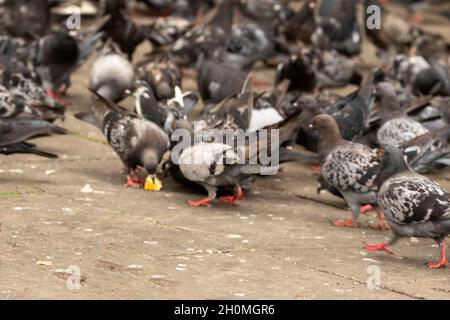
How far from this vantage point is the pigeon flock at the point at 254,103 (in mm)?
9258

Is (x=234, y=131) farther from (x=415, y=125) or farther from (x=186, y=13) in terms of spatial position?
(x=186, y=13)

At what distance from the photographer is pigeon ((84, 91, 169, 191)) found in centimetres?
991

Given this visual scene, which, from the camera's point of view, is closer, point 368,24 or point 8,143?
point 8,143

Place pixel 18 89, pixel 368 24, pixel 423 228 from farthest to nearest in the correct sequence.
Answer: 1. pixel 368 24
2. pixel 18 89
3. pixel 423 228

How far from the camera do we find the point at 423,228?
791 centimetres

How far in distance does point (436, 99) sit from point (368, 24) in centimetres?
557

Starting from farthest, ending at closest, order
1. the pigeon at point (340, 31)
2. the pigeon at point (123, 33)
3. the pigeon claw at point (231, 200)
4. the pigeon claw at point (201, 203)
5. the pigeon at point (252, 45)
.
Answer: the pigeon at point (340, 31)
the pigeon at point (252, 45)
the pigeon at point (123, 33)
the pigeon claw at point (231, 200)
the pigeon claw at point (201, 203)

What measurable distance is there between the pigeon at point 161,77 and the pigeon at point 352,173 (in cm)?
306

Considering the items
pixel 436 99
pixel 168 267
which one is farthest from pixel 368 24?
pixel 168 267

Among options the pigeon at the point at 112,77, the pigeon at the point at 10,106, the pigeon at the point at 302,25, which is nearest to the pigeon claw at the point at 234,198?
the pigeon at the point at 10,106

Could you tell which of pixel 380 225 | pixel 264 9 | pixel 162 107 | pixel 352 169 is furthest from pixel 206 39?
pixel 380 225

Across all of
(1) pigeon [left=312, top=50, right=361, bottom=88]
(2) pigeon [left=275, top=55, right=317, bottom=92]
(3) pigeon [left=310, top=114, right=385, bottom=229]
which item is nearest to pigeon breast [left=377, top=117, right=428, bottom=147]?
(3) pigeon [left=310, top=114, right=385, bottom=229]

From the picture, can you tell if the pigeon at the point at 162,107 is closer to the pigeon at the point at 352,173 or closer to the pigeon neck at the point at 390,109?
the pigeon at the point at 352,173

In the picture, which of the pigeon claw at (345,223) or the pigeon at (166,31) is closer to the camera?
the pigeon claw at (345,223)
